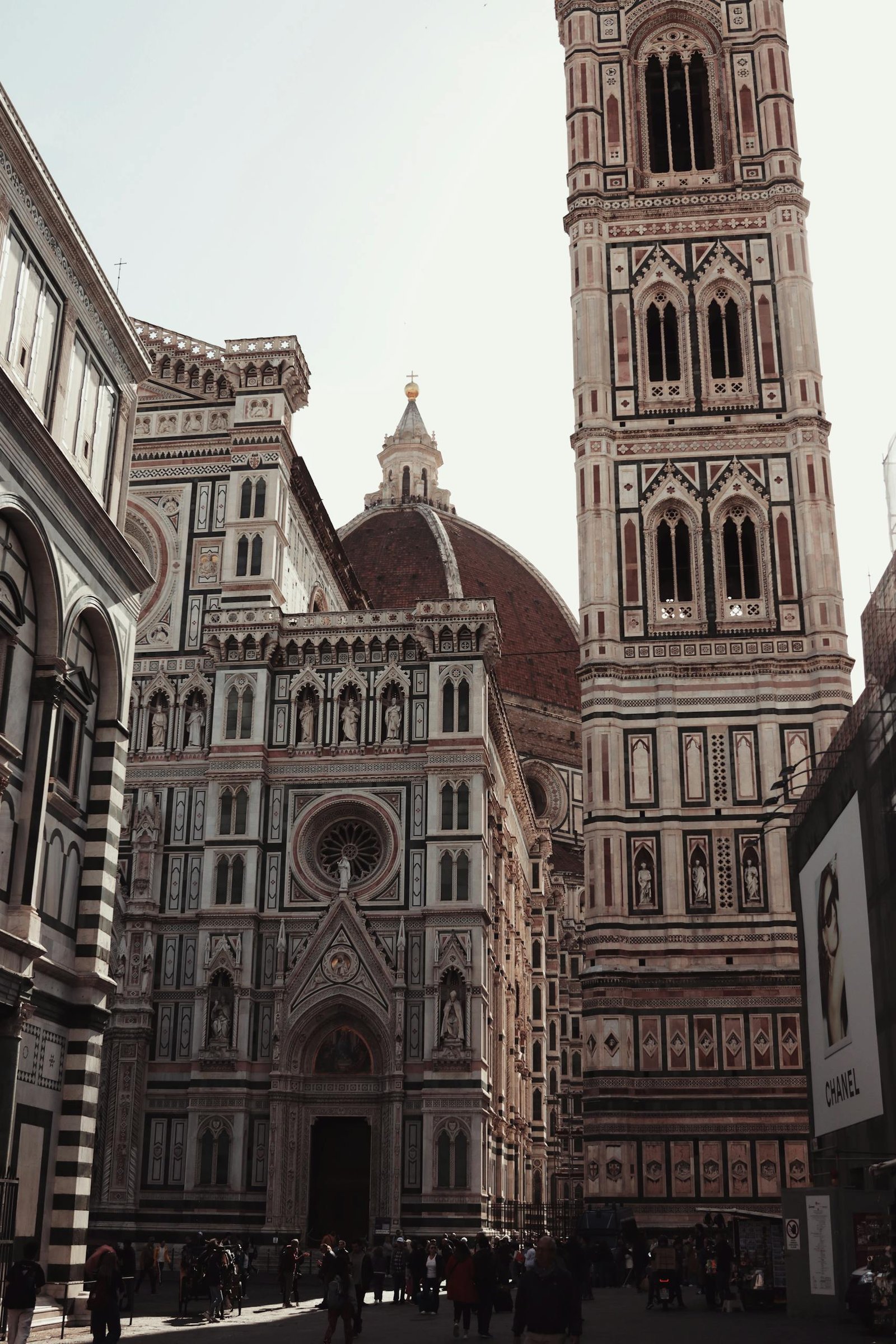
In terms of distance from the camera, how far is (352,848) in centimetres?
3816

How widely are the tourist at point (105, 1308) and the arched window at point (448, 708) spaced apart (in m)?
24.6

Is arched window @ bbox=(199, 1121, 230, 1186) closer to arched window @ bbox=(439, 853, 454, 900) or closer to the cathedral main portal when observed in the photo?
the cathedral main portal

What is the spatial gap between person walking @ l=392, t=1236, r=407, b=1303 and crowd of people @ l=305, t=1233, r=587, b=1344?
28 millimetres

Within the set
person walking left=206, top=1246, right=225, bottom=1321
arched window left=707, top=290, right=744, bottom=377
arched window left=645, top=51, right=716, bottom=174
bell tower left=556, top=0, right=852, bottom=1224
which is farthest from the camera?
arched window left=645, top=51, right=716, bottom=174

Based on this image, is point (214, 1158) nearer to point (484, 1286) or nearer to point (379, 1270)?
point (379, 1270)

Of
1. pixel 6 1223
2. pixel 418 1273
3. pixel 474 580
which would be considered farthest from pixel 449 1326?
pixel 474 580

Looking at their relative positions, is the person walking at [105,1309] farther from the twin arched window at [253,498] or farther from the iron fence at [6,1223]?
the twin arched window at [253,498]

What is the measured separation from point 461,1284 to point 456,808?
19.8 m

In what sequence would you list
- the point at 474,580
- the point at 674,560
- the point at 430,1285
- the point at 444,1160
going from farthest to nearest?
the point at 474,580
the point at 674,560
the point at 444,1160
the point at 430,1285

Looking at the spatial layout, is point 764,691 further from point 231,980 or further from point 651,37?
point 651,37

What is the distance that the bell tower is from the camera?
3353 centimetres

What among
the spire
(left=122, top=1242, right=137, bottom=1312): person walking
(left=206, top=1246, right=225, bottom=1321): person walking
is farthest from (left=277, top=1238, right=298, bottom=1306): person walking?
the spire

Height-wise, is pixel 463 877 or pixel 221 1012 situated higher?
pixel 463 877

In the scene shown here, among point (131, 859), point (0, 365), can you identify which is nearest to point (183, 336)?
point (131, 859)
